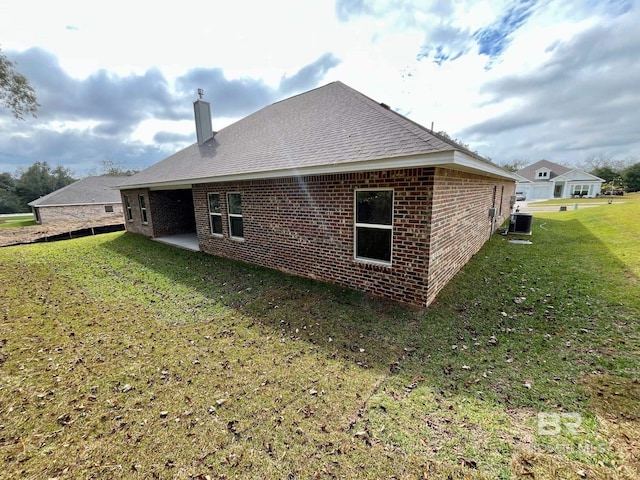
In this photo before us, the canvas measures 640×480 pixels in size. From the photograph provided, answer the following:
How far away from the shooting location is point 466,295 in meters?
5.93

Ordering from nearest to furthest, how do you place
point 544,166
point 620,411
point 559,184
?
point 620,411 → point 559,184 → point 544,166

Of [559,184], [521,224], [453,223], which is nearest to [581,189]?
[559,184]

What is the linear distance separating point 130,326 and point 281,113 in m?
8.70

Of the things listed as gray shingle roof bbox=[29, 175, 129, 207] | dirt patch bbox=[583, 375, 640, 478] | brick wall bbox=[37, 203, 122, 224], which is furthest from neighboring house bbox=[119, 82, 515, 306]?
brick wall bbox=[37, 203, 122, 224]

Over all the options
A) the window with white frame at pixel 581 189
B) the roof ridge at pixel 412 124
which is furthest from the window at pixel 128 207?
the window with white frame at pixel 581 189

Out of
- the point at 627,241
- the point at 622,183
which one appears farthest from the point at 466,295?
the point at 622,183

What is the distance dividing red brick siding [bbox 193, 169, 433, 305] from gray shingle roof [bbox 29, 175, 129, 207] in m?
28.1

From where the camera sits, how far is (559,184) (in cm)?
4619

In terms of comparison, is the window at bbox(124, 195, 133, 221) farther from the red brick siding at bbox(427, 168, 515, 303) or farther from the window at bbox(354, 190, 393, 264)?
the red brick siding at bbox(427, 168, 515, 303)

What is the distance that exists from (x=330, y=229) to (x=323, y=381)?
3514mm

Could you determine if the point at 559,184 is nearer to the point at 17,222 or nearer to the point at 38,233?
the point at 38,233

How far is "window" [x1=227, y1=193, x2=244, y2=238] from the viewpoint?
28.5 feet

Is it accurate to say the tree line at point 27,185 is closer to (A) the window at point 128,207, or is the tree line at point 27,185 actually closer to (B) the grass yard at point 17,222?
(B) the grass yard at point 17,222

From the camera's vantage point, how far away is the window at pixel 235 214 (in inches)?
342
